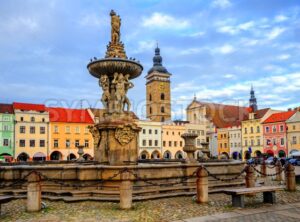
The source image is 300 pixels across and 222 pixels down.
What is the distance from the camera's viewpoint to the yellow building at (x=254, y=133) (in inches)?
2532

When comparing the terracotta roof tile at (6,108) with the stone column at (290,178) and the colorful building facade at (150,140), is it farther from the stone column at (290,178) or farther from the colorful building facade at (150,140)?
the stone column at (290,178)

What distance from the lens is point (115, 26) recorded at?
51.1 ft

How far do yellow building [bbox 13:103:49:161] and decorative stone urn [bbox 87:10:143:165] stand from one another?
41270mm

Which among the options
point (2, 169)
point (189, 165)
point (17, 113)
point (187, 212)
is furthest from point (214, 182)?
point (17, 113)

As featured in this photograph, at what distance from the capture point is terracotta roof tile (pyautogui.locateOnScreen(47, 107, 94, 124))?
56.2 meters

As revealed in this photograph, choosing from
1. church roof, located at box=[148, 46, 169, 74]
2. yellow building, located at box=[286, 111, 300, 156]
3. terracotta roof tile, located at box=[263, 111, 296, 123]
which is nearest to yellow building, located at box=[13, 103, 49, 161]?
terracotta roof tile, located at box=[263, 111, 296, 123]

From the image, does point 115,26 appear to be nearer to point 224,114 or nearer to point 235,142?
point 235,142

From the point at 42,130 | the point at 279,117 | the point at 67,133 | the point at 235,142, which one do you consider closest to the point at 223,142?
the point at 235,142

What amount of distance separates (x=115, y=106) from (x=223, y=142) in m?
63.8

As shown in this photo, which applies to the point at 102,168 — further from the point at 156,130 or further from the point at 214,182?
the point at 156,130

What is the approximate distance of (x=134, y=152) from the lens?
44.0 ft

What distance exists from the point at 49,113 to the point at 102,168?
47541 millimetres

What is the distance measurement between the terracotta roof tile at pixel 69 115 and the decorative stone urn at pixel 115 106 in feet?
141

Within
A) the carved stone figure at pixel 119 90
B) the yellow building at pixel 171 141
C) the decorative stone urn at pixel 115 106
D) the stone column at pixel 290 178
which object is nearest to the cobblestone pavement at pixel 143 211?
the stone column at pixel 290 178
